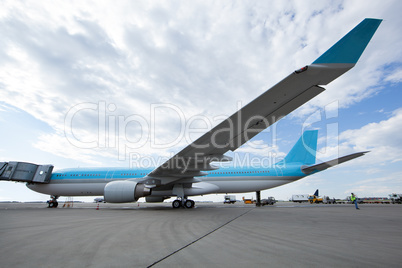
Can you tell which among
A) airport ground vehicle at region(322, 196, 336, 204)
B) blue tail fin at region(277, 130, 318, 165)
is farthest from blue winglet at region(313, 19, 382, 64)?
airport ground vehicle at region(322, 196, 336, 204)

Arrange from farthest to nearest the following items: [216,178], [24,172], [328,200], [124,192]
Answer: [328,200]
[24,172]
[216,178]
[124,192]

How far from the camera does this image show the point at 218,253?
3072mm

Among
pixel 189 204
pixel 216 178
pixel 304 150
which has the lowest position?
pixel 189 204

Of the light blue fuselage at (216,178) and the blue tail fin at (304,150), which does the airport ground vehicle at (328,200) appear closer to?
the blue tail fin at (304,150)

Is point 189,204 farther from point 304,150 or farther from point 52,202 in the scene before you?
point 52,202

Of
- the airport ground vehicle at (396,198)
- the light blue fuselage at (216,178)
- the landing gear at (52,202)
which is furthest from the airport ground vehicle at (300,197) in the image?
→ the landing gear at (52,202)

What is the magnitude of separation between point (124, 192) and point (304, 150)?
45.7 feet

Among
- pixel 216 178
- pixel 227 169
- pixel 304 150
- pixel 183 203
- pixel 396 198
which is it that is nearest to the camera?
pixel 183 203

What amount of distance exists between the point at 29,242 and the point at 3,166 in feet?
57.3

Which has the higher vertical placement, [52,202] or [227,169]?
[227,169]

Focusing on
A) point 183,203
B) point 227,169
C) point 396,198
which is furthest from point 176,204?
point 396,198

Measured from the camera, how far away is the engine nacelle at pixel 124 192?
11.9 metres

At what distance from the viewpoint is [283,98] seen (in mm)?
5707

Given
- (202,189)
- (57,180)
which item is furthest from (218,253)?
(57,180)
